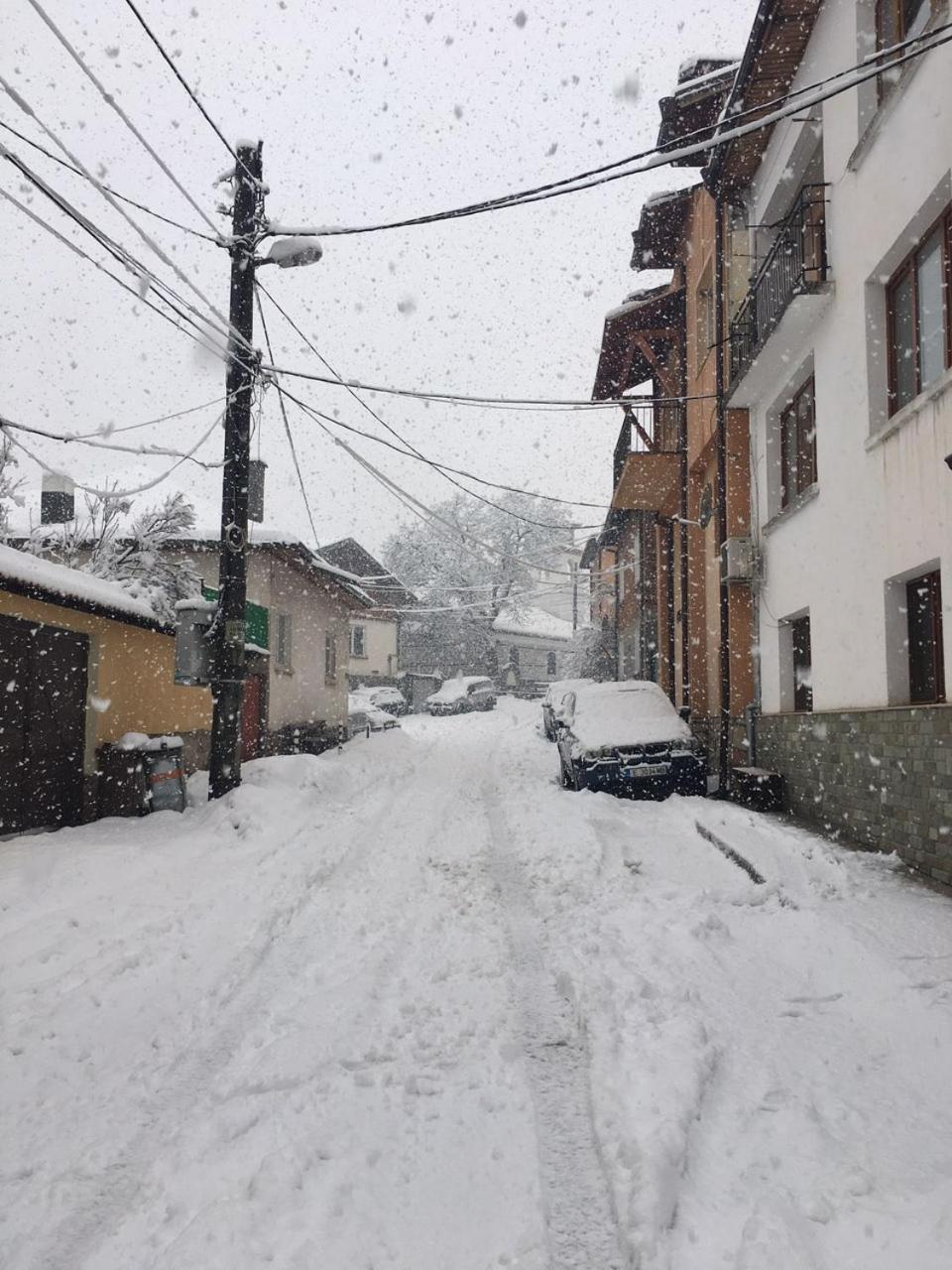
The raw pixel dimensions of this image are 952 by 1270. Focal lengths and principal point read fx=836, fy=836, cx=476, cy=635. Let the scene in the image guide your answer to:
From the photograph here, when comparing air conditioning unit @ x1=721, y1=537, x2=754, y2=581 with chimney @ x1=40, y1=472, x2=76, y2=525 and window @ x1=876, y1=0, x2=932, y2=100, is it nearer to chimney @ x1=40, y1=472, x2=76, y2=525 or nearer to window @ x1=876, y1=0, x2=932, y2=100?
window @ x1=876, y1=0, x2=932, y2=100

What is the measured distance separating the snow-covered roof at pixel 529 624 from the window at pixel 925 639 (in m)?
45.1

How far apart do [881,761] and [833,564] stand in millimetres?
2579

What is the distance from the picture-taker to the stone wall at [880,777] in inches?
265

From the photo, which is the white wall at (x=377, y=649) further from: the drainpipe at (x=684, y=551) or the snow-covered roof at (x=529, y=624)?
the drainpipe at (x=684, y=551)

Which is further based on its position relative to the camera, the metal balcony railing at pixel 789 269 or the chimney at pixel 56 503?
the chimney at pixel 56 503

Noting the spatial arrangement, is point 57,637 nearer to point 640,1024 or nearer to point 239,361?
point 239,361

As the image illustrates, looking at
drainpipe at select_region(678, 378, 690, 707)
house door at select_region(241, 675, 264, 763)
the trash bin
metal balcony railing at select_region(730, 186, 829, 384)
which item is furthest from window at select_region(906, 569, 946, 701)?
house door at select_region(241, 675, 264, 763)

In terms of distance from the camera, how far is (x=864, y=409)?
8.60 m

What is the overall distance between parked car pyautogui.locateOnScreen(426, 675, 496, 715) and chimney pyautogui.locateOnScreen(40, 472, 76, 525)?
66.1 ft

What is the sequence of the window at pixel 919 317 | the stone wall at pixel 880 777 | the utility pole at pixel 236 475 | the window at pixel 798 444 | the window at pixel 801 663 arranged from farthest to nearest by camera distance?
the window at pixel 801 663, the window at pixel 798 444, the utility pole at pixel 236 475, the window at pixel 919 317, the stone wall at pixel 880 777

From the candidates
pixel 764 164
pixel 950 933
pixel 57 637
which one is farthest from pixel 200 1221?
pixel 764 164

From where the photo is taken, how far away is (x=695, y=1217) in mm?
2379

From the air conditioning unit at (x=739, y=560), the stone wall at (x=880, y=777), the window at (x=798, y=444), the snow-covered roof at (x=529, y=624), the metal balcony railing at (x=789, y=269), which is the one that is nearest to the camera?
the stone wall at (x=880, y=777)

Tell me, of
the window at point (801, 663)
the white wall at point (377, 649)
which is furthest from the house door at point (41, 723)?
the white wall at point (377, 649)
